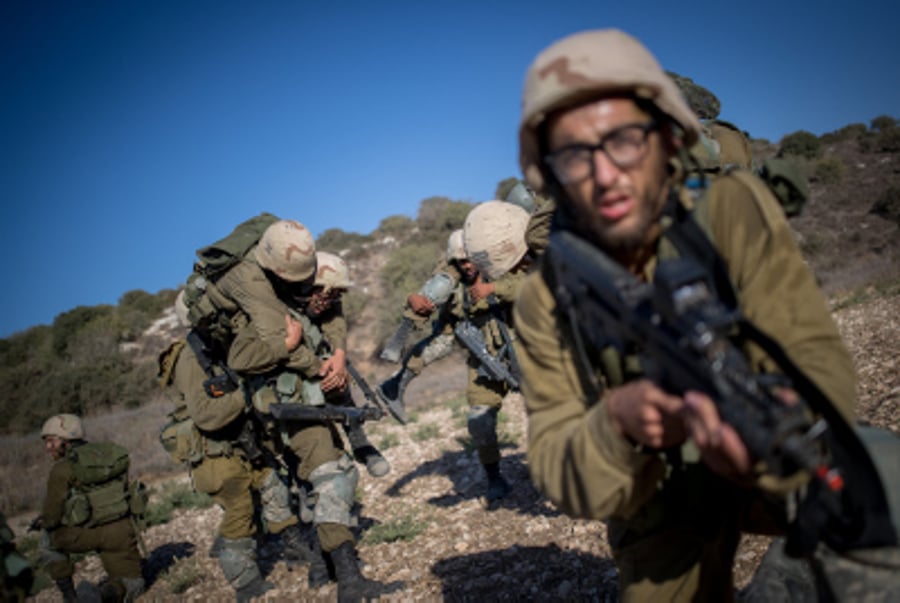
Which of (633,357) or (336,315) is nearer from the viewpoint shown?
(633,357)

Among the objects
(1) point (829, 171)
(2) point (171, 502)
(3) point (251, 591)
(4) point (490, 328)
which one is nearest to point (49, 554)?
(3) point (251, 591)

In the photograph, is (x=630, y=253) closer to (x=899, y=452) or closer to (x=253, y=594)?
(x=899, y=452)

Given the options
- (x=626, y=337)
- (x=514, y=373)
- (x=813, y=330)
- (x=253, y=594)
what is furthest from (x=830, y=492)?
(x=253, y=594)

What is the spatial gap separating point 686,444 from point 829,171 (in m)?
30.6

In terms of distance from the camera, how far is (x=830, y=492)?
129 centimetres

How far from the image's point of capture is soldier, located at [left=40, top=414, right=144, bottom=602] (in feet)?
17.3

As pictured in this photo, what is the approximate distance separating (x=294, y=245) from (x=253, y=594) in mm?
3156

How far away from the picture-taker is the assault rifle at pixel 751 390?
1.11 metres

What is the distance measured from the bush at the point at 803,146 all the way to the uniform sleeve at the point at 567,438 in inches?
1326

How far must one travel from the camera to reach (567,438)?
1581mm

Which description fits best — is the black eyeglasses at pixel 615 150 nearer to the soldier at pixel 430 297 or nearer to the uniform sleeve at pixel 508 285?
the uniform sleeve at pixel 508 285

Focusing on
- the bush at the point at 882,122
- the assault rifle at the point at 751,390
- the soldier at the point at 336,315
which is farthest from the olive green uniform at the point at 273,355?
the bush at the point at 882,122

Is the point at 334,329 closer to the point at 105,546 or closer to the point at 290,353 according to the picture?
the point at 290,353

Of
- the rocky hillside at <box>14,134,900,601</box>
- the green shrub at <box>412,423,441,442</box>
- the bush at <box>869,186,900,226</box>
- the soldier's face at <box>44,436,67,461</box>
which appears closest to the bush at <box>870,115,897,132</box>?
the bush at <box>869,186,900,226</box>
